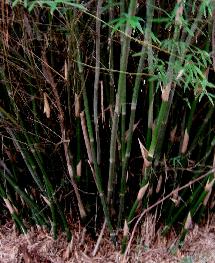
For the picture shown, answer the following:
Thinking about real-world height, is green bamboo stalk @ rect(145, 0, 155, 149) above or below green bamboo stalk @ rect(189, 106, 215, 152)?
above

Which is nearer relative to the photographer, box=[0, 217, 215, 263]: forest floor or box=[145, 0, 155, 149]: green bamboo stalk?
box=[145, 0, 155, 149]: green bamboo stalk

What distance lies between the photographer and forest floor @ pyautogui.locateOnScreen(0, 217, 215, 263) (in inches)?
98.2

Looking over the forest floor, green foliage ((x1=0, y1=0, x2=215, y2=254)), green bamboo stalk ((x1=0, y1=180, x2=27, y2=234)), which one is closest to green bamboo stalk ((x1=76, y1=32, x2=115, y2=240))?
green foliage ((x1=0, y1=0, x2=215, y2=254))

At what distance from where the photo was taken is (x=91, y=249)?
257cm

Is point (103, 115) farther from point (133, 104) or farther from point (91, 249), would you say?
point (91, 249)

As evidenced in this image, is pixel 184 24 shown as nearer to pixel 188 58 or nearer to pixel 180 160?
pixel 188 58

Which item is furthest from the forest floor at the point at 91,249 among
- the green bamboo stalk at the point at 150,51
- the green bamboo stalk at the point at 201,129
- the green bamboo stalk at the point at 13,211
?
the green bamboo stalk at the point at 150,51

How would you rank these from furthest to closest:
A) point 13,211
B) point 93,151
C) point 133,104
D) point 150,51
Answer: point 13,211, point 93,151, point 133,104, point 150,51

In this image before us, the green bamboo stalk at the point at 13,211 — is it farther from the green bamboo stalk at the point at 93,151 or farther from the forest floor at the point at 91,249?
the green bamboo stalk at the point at 93,151

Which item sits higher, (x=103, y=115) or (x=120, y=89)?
(x=120, y=89)

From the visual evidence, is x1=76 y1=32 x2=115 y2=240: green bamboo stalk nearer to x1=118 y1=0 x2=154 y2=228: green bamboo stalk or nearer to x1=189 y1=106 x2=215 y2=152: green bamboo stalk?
x1=118 y1=0 x2=154 y2=228: green bamboo stalk

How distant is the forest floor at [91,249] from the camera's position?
8.18 feet

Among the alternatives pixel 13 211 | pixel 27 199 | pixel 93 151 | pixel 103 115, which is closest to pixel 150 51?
pixel 103 115

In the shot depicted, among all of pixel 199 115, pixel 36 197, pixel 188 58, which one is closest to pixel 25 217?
pixel 36 197
